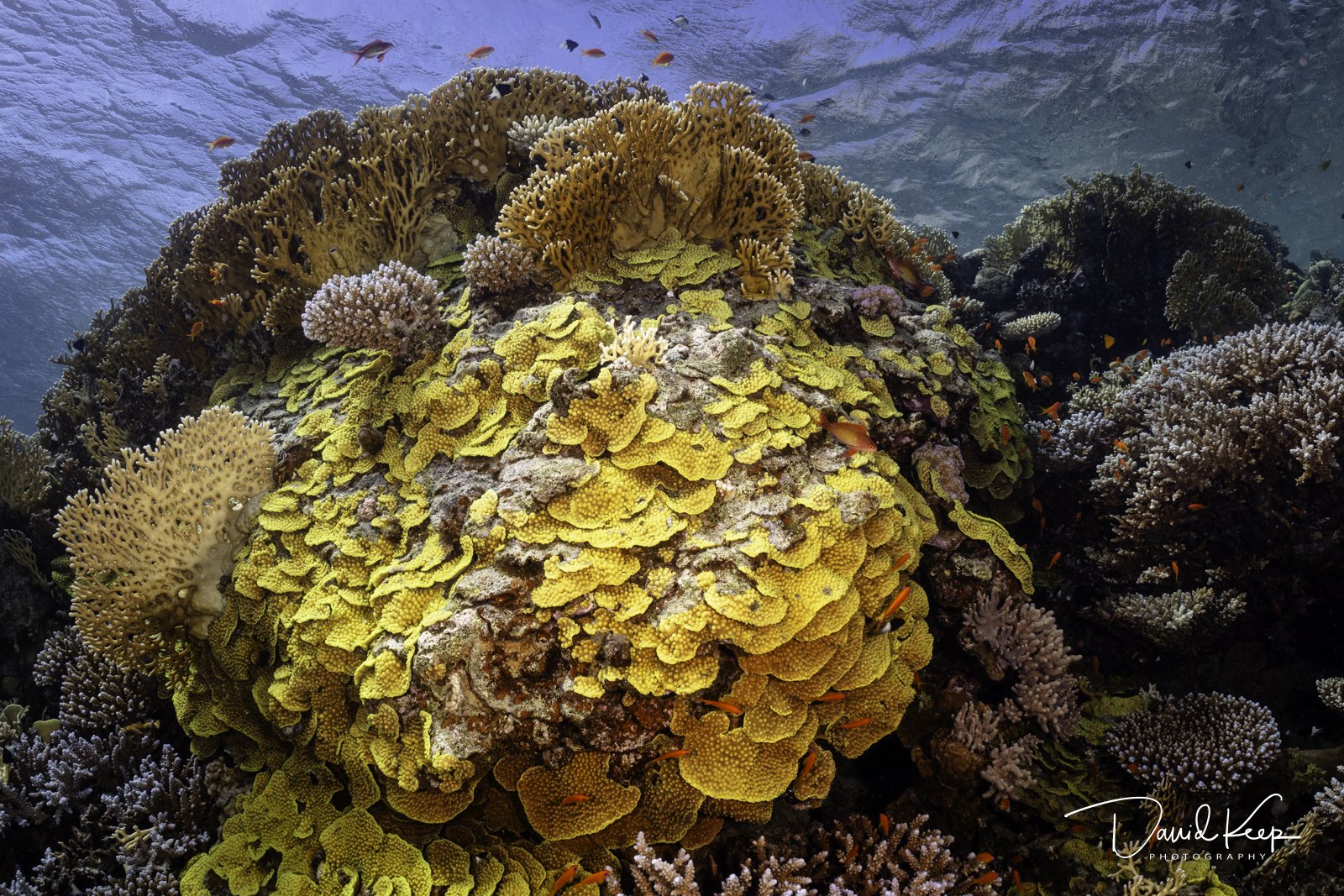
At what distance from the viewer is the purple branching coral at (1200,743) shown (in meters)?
3.57

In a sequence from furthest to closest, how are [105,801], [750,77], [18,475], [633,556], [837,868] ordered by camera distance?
[750,77]
[18,475]
[105,801]
[837,868]
[633,556]

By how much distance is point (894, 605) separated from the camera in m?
2.85

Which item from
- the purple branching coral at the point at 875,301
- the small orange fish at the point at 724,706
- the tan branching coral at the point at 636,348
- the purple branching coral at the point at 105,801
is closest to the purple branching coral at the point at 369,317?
the tan branching coral at the point at 636,348

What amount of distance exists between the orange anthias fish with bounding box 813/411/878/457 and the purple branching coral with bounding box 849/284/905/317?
1.63 m

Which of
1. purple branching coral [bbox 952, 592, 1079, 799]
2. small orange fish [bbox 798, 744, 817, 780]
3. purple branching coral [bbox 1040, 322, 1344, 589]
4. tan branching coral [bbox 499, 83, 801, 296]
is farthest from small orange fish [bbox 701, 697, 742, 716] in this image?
purple branching coral [bbox 1040, 322, 1344, 589]

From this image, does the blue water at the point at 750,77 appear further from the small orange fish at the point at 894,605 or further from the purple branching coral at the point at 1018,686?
the small orange fish at the point at 894,605

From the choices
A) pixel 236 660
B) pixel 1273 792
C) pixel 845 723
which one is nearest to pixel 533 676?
pixel 845 723

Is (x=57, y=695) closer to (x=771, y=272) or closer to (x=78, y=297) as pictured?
(x=771, y=272)

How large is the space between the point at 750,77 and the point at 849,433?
2604 centimetres

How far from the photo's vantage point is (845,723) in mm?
2859

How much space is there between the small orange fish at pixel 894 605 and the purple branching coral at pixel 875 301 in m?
2.47

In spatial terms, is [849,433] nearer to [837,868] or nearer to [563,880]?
[837,868]

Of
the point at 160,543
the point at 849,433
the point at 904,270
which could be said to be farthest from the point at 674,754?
the point at 904,270

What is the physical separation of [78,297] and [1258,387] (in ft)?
156
